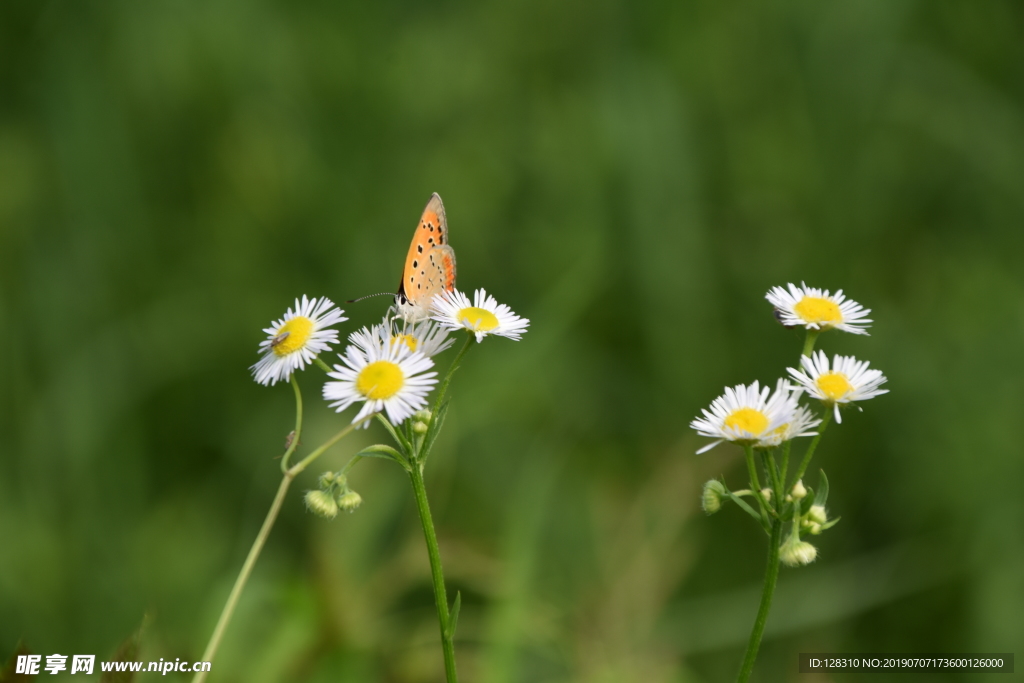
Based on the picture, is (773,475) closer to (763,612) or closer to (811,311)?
(763,612)

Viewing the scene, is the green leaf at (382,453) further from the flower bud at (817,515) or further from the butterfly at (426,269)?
the flower bud at (817,515)

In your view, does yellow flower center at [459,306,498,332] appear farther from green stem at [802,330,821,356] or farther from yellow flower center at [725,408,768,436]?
green stem at [802,330,821,356]

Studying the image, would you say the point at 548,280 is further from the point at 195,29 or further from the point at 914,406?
the point at 195,29

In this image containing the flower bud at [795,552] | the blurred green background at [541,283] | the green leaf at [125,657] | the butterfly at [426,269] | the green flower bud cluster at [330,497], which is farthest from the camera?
the blurred green background at [541,283]

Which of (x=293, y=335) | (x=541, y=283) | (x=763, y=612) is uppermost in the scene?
(x=541, y=283)

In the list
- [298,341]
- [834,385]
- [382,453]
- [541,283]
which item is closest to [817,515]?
[834,385]

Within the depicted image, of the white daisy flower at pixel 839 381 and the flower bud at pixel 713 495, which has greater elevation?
the white daisy flower at pixel 839 381

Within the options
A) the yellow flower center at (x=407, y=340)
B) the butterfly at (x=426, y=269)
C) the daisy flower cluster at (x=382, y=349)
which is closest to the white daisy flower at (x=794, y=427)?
the daisy flower cluster at (x=382, y=349)
